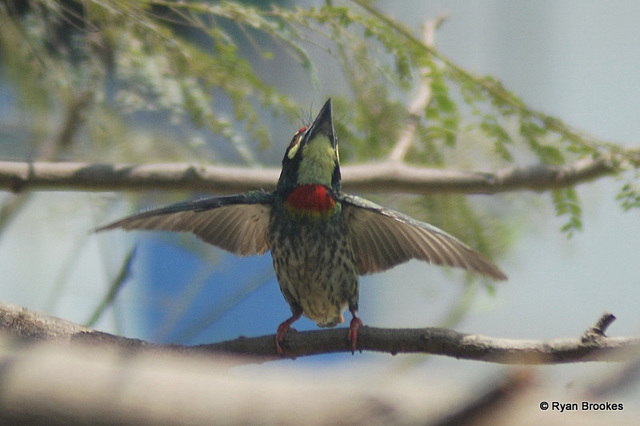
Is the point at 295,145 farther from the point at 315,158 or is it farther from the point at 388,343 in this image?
the point at 388,343

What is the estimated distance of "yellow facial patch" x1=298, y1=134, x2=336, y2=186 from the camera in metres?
2.63

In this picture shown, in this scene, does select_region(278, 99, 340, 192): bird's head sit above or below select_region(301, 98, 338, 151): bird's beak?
below

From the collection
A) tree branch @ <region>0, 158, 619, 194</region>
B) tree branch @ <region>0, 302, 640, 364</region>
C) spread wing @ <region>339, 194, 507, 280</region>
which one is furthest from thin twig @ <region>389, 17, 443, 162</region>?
tree branch @ <region>0, 302, 640, 364</region>

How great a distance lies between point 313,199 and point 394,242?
0.37 metres

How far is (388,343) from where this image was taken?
2.02 metres

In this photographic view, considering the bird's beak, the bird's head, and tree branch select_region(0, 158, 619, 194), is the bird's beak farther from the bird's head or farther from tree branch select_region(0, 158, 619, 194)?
tree branch select_region(0, 158, 619, 194)

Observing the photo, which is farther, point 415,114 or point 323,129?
point 415,114

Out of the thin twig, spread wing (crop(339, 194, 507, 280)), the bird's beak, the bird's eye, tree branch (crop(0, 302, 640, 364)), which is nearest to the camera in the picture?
tree branch (crop(0, 302, 640, 364))

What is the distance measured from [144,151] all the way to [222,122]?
1.07 meters

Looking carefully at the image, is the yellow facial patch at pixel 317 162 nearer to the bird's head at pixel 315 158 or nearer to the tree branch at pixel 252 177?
the bird's head at pixel 315 158

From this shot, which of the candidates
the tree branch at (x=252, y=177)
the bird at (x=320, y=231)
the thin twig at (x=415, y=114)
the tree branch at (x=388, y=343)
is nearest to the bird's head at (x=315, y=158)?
the bird at (x=320, y=231)

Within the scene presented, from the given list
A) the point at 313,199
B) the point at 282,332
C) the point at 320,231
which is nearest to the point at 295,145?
the point at 313,199

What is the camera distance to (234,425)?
67 centimetres

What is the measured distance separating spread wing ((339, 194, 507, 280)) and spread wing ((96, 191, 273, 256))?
1.22 ft
